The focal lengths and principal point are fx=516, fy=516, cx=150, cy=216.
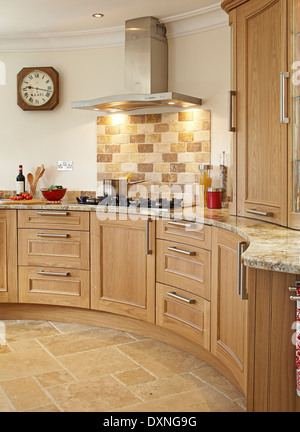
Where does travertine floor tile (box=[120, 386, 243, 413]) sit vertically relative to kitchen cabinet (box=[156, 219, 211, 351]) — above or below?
below

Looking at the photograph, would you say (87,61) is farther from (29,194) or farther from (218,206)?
(218,206)

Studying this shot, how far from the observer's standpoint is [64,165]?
4.56 m

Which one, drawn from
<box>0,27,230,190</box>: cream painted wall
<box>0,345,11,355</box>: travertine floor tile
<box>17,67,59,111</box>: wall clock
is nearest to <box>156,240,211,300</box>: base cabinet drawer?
<box>0,345,11,355</box>: travertine floor tile

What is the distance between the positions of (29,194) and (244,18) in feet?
7.31

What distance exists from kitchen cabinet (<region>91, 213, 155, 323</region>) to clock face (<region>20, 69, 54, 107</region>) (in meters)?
1.47

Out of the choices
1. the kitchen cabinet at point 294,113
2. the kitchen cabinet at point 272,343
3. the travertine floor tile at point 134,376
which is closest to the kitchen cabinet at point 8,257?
the travertine floor tile at point 134,376

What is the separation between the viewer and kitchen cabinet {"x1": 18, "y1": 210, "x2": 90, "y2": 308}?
371 cm

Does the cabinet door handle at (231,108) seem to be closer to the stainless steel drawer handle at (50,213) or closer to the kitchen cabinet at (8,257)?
the stainless steel drawer handle at (50,213)

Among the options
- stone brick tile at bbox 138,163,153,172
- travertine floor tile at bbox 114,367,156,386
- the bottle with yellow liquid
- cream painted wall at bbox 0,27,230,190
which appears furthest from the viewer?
cream painted wall at bbox 0,27,230,190

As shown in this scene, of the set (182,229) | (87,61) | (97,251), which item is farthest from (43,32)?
(182,229)

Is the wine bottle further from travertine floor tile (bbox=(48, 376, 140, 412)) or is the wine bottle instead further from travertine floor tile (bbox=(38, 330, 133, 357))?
travertine floor tile (bbox=(48, 376, 140, 412))

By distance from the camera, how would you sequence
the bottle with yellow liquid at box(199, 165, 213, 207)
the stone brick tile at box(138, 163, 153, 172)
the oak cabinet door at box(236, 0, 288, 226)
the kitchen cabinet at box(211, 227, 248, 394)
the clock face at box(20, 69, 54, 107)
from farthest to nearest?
the clock face at box(20, 69, 54, 107) < the stone brick tile at box(138, 163, 153, 172) < the bottle with yellow liquid at box(199, 165, 213, 207) < the oak cabinet door at box(236, 0, 288, 226) < the kitchen cabinet at box(211, 227, 248, 394)

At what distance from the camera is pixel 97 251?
364 cm

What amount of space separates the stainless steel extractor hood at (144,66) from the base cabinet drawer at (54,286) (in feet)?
4.29
